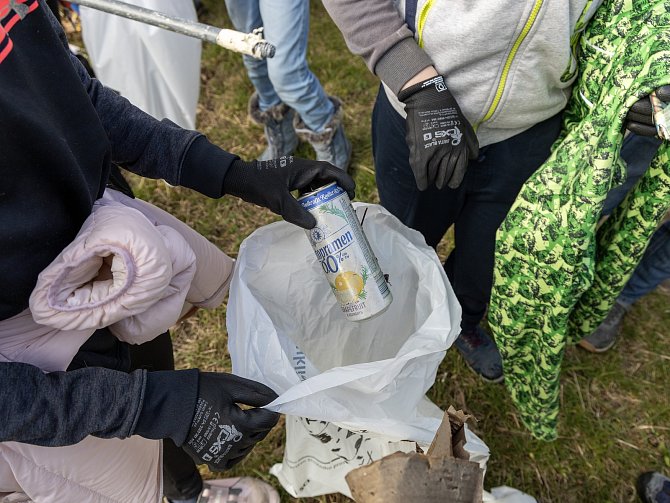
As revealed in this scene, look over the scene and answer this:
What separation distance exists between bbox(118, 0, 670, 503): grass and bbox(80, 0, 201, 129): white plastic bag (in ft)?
1.18

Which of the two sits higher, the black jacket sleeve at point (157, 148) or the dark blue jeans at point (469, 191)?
the black jacket sleeve at point (157, 148)

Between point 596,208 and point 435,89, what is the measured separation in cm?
32

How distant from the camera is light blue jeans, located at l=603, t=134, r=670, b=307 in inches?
44.4

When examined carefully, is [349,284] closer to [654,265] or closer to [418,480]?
[418,480]

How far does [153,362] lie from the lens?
988 millimetres

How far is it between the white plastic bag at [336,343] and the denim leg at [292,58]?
2.37 feet

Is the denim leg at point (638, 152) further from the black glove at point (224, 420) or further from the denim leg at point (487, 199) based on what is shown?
the black glove at point (224, 420)

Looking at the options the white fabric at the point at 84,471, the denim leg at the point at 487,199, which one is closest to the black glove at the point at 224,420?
the white fabric at the point at 84,471

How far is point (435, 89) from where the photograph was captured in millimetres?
880

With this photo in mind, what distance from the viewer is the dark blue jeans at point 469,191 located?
102 cm

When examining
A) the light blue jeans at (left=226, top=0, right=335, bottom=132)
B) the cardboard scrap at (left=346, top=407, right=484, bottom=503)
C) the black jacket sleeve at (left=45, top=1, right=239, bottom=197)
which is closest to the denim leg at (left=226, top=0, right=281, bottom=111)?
the light blue jeans at (left=226, top=0, right=335, bottom=132)

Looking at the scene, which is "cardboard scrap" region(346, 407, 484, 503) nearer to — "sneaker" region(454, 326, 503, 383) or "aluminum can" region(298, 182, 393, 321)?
"aluminum can" region(298, 182, 393, 321)

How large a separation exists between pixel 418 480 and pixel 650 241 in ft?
3.80

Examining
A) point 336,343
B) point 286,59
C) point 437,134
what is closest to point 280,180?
point 437,134
